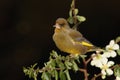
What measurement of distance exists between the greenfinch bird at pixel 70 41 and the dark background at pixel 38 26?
1.80m

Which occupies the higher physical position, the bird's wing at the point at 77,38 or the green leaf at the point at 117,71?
the bird's wing at the point at 77,38

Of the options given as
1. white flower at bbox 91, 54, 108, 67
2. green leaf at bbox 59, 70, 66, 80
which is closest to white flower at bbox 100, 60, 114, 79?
white flower at bbox 91, 54, 108, 67

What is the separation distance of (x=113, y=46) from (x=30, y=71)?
0.28 meters

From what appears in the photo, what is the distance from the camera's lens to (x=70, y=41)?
2.04 metres

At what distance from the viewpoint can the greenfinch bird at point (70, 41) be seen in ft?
6.58

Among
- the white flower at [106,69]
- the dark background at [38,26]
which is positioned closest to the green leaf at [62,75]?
the white flower at [106,69]

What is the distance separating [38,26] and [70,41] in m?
1.93

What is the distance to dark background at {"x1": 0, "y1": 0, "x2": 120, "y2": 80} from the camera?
12.7ft

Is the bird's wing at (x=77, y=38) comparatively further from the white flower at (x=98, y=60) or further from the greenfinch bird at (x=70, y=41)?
the white flower at (x=98, y=60)

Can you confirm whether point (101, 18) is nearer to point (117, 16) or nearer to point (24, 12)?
point (117, 16)

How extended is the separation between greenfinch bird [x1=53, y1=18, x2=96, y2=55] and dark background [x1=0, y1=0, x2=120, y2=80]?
1.80 metres

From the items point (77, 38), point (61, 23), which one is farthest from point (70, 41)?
point (61, 23)

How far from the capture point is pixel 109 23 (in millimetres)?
3984

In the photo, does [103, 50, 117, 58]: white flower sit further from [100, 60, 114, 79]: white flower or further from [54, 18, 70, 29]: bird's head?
[54, 18, 70, 29]: bird's head
